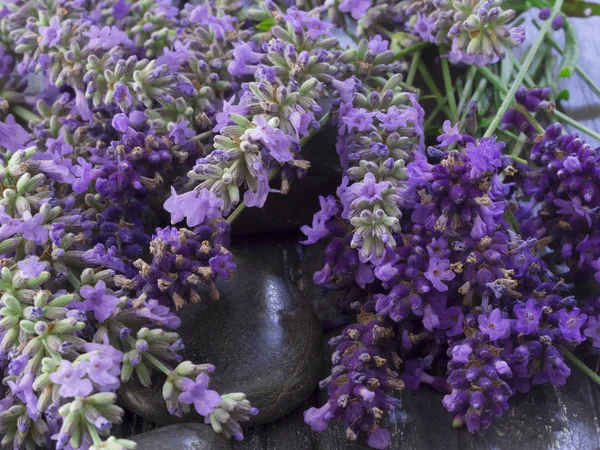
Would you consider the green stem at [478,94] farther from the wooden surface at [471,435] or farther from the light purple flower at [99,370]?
the light purple flower at [99,370]

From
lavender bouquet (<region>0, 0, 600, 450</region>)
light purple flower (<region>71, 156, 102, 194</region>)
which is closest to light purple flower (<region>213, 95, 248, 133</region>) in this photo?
lavender bouquet (<region>0, 0, 600, 450</region>)

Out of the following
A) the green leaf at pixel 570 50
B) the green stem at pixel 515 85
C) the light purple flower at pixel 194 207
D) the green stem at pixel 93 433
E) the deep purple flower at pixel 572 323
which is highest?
the light purple flower at pixel 194 207

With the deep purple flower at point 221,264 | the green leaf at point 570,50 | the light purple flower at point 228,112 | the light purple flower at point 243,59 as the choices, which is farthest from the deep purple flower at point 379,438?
the green leaf at point 570,50

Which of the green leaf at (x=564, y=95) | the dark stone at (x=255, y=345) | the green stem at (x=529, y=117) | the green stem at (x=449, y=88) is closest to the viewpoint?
the dark stone at (x=255, y=345)

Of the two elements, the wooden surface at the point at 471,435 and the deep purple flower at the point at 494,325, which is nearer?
the deep purple flower at the point at 494,325

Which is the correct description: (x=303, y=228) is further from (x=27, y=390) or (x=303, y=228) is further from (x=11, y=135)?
(x=11, y=135)

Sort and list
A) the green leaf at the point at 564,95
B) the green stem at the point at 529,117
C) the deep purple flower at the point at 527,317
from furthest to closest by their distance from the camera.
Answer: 1. the green leaf at the point at 564,95
2. the green stem at the point at 529,117
3. the deep purple flower at the point at 527,317

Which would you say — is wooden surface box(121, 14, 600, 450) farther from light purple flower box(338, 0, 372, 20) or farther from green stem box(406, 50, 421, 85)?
light purple flower box(338, 0, 372, 20)

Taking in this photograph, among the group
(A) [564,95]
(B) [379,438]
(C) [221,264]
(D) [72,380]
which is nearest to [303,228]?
(C) [221,264]
